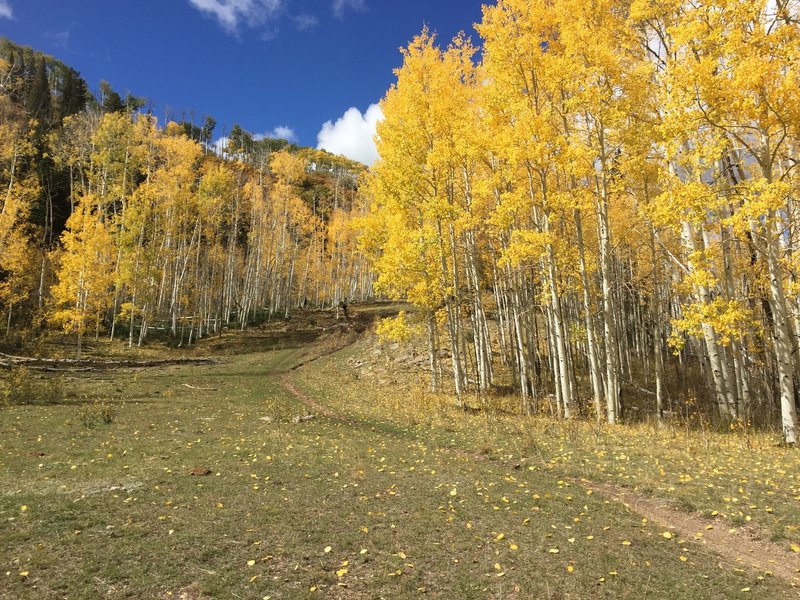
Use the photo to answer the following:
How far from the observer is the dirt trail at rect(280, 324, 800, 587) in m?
4.65

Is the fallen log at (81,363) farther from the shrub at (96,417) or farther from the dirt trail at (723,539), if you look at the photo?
the dirt trail at (723,539)

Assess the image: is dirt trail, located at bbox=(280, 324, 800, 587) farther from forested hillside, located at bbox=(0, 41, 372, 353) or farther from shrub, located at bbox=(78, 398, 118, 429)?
forested hillside, located at bbox=(0, 41, 372, 353)

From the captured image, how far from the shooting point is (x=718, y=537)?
536 cm

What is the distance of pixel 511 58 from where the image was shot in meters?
12.4

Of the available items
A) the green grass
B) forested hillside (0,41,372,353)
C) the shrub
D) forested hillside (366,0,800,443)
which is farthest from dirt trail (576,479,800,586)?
forested hillside (0,41,372,353)

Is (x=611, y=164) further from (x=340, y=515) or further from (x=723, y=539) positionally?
(x=340, y=515)

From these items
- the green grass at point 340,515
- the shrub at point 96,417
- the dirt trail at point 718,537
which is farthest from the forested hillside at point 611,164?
the shrub at point 96,417

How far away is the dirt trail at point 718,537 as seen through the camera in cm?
465

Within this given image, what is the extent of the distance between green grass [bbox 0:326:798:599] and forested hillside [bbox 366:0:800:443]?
387 centimetres

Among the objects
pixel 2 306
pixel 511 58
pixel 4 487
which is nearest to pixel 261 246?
pixel 2 306

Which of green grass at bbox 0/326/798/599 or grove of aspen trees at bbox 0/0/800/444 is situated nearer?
green grass at bbox 0/326/798/599

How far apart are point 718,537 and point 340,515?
4737mm

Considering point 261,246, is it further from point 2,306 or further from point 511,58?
point 511,58

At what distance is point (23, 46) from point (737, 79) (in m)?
101
